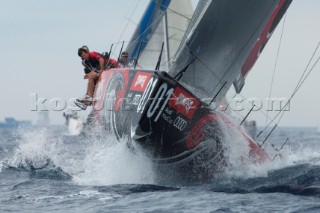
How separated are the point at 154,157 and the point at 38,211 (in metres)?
2.01

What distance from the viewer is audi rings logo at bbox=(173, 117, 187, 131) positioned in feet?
26.5

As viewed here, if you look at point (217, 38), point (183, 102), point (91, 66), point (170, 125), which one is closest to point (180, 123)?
point (170, 125)

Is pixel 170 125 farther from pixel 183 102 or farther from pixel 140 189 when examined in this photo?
pixel 140 189

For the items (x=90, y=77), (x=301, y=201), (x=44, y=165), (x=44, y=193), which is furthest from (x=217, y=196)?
(x=44, y=165)

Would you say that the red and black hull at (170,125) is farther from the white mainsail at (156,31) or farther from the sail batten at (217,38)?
the white mainsail at (156,31)

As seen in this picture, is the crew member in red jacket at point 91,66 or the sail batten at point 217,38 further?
the crew member in red jacket at point 91,66

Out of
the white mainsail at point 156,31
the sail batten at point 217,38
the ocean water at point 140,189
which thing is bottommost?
the ocean water at point 140,189

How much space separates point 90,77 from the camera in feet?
33.6

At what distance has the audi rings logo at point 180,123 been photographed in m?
8.08

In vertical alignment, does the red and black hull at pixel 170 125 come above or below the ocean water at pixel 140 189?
above

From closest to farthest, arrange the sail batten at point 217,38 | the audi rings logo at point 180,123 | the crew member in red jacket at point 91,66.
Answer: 1. the audi rings logo at point 180,123
2. the sail batten at point 217,38
3. the crew member in red jacket at point 91,66

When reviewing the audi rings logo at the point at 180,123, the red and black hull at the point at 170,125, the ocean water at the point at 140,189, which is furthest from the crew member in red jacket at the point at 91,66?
the audi rings logo at the point at 180,123

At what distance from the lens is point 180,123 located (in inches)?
319

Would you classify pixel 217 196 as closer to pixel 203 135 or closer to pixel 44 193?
pixel 203 135
